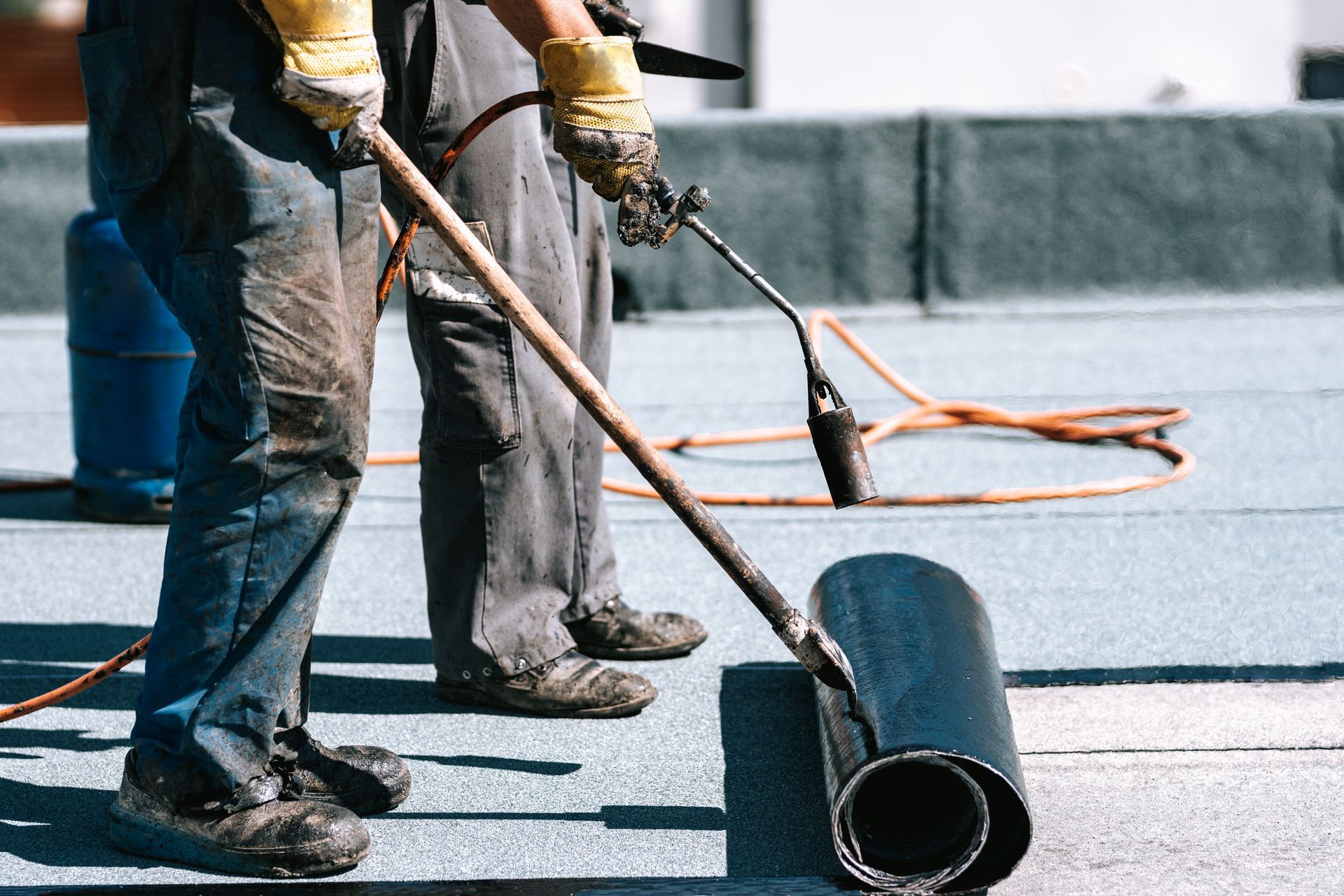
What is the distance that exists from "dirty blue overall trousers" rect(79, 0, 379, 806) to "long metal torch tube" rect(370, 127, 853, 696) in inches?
6.6

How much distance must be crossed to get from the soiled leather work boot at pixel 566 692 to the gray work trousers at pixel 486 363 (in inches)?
1.2

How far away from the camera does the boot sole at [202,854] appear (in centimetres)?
241

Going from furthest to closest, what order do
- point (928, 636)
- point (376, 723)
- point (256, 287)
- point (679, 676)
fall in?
1. point (679, 676)
2. point (376, 723)
3. point (928, 636)
4. point (256, 287)

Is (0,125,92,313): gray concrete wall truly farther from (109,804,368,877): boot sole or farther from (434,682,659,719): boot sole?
(109,804,368,877): boot sole

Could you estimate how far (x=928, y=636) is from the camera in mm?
2678

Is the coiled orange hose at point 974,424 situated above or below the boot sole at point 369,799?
above

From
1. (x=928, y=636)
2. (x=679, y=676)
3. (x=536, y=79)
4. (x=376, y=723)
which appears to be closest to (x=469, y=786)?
(x=376, y=723)

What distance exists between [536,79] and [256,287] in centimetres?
102

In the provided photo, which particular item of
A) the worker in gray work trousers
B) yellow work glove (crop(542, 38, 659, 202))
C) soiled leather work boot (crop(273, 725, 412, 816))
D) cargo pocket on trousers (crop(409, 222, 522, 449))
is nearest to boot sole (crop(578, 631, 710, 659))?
the worker in gray work trousers

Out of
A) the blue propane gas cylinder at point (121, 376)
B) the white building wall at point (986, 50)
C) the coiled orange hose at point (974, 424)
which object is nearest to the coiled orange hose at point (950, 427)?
the coiled orange hose at point (974, 424)

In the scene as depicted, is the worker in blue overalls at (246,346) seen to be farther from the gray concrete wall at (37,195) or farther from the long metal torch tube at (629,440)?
the gray concrete wall at (37,195)

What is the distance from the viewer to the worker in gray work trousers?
114 inches

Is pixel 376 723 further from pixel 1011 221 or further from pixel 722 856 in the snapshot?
pixel 1011 221

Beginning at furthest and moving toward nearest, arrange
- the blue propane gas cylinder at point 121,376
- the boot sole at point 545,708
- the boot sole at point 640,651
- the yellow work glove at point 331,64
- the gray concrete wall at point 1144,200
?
the gray concrete wall at point 1144,200, the blue propane gas cylinder at point 121,376, the boot sole at point 640,651, the boot sole at point 545,708, the yellow work glove at point 331,64
